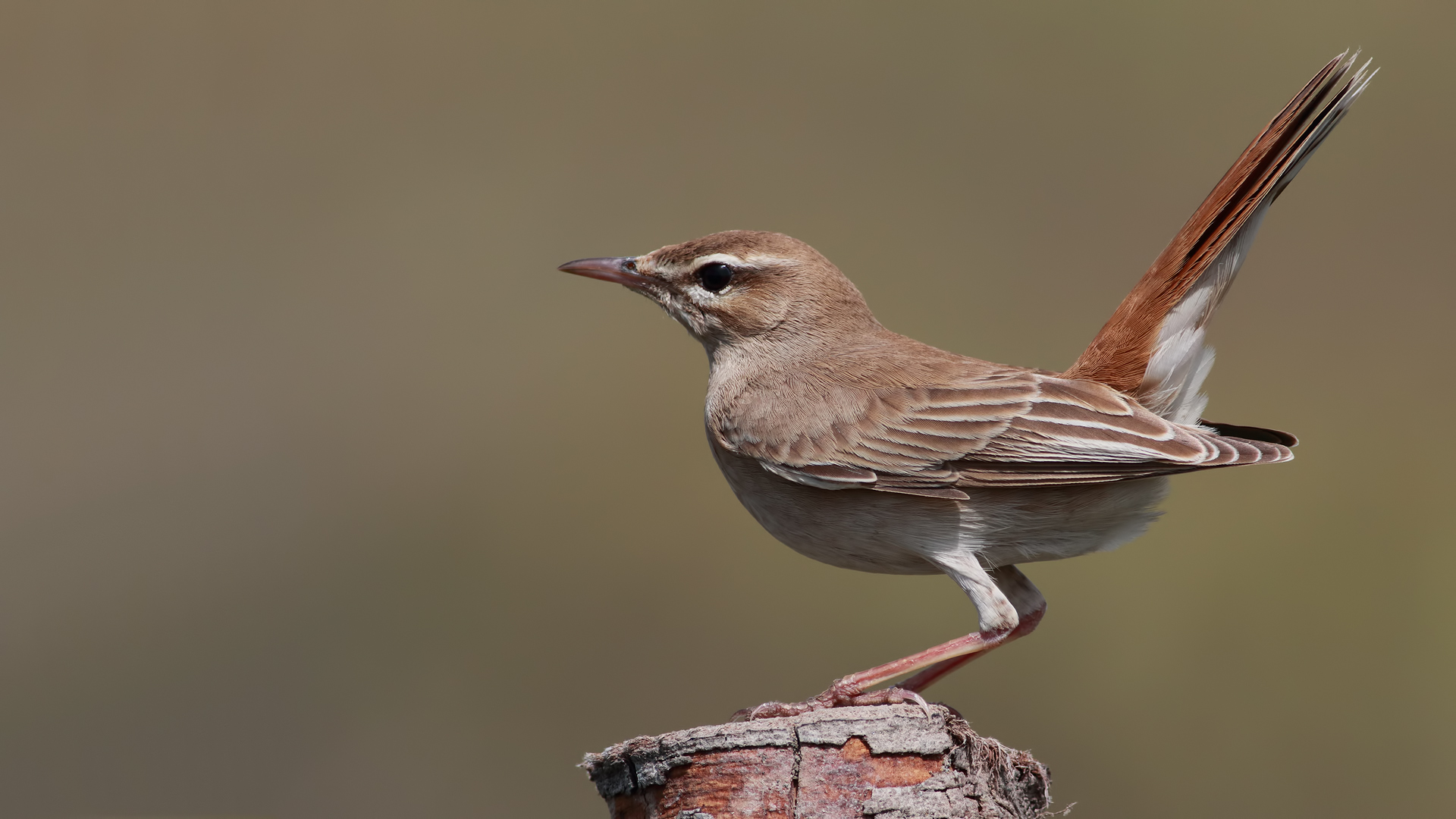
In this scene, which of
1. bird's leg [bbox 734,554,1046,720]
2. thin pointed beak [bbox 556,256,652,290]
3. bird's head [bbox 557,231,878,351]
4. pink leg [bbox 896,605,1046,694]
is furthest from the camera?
thin pointed beak [bbox 556,256,652,290]

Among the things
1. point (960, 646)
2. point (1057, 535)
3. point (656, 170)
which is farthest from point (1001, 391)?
point (656, 170)

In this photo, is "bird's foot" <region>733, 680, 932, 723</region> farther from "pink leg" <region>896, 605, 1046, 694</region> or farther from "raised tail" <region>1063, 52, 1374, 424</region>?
"raised tail" <region>1063, 52, 1374, 424</region>

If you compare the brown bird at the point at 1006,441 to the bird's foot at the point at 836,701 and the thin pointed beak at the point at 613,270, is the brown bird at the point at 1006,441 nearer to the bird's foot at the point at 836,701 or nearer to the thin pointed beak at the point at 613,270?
the bird's foot at the point at 836,701

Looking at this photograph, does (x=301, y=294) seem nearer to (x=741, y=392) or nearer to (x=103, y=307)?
(x=103, y=307)

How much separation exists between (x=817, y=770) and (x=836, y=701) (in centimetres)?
89

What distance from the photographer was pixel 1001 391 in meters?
5.03

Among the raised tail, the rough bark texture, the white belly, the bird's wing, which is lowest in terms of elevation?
the rough bark texture

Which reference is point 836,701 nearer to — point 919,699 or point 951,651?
point 919,699

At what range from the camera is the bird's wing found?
15.0 feet

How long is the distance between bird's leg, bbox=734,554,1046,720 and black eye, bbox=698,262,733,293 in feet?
5.77

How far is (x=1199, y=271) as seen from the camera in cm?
502

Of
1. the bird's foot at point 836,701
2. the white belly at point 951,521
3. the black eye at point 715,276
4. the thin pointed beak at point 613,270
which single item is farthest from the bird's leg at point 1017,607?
the thin pointed beak at point 613,270

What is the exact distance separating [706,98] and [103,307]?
1045 cm

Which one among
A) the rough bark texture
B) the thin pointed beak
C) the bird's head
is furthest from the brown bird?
the thin pointed beak
